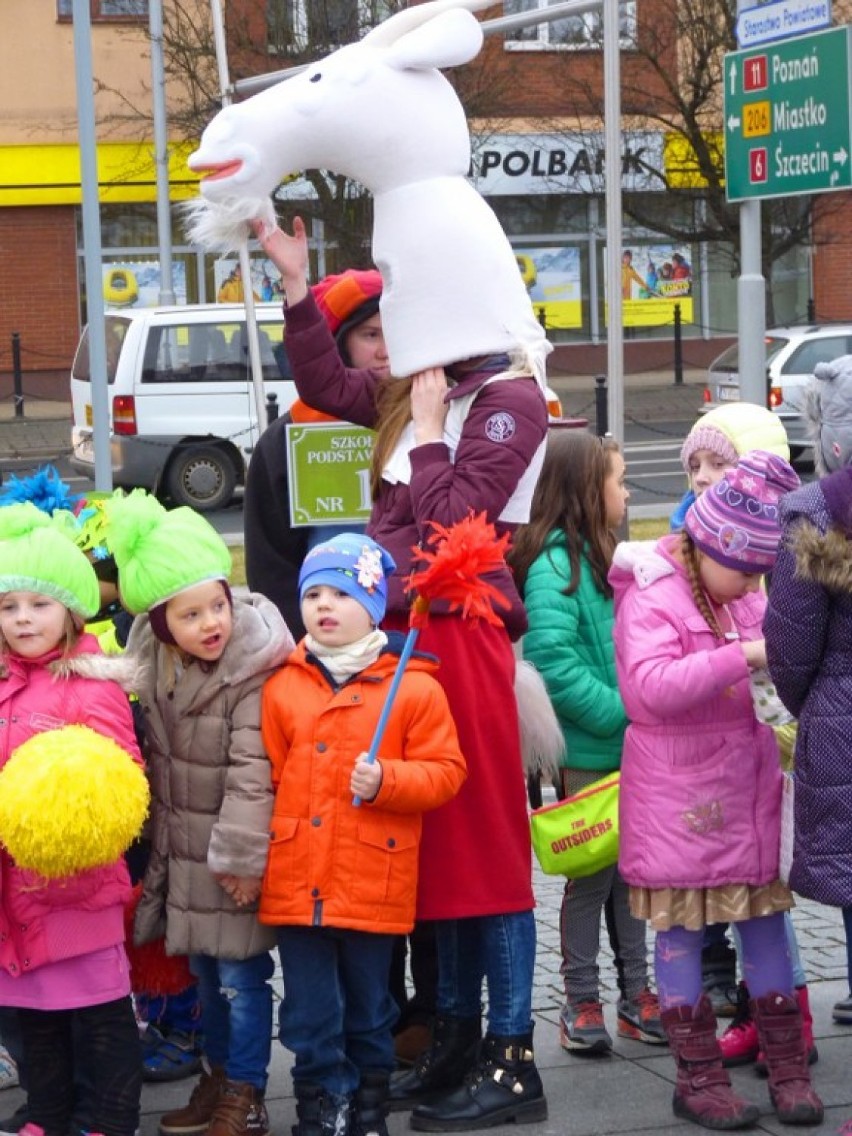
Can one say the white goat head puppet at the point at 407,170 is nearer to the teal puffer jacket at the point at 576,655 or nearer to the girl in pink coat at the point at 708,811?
the girl in pink coat at the point at 708,811

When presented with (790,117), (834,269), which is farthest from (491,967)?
(834,269)

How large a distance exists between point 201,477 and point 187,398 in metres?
0.76

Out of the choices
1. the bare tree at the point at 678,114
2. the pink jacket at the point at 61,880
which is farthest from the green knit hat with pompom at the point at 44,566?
the bare tree at the point at 678,114

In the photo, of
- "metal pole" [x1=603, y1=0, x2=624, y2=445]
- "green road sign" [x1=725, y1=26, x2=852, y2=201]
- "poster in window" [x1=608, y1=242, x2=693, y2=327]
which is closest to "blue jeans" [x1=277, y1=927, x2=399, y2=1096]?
"metal pole" [x1=603, y1=0, x2=624, y2=445]

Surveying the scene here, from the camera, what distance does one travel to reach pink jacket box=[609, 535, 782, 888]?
4270mm

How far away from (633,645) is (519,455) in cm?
54

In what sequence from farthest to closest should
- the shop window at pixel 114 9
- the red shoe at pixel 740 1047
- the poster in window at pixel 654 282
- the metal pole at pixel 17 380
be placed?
the poster in window at pixel 654 282
the shop window at pixel 114 9
the metal pole at pixel 17 380
the red shoe at pixel 740 1047

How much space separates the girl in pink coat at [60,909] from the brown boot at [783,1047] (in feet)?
4.65

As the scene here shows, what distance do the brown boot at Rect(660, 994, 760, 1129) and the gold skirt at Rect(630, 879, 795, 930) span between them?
0.19m

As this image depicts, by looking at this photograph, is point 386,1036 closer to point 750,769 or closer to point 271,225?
point 750,769

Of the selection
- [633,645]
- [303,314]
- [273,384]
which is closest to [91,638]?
[303,314]

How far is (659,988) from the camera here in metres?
4.36

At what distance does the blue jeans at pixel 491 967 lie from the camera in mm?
4273

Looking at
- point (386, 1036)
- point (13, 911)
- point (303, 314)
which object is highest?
point (303, 314)
